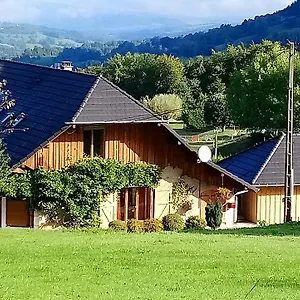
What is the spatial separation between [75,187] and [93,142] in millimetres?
1740

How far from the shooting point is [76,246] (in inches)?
567

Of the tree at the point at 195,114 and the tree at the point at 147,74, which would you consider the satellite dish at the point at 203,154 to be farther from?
the tree at the point at 147,74

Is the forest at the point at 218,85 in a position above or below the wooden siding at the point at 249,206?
above

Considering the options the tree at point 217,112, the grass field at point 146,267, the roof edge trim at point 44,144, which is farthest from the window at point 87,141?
the tree at point 217,112

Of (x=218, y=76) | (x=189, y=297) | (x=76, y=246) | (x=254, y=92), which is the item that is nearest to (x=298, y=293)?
(x=189, y=297)

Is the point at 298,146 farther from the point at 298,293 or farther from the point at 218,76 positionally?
the point at 218,76

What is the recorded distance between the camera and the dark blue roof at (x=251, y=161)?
31422mm

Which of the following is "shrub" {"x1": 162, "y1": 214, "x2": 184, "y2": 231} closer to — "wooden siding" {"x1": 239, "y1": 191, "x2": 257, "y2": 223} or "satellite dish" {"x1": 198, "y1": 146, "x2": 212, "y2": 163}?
"satellite dish" {"x1": 198, "y1": 146, "x2": 212, "y2": 163}

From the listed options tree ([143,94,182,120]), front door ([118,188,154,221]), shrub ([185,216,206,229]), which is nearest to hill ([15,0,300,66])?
tree ([143,94,182,120])

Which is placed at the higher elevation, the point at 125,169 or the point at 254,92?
the point at 254,92

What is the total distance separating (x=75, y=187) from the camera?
2439cm

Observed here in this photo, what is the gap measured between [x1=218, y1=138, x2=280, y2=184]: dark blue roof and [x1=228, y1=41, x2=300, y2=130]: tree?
1877 centimetres

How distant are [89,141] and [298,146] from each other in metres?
11.3

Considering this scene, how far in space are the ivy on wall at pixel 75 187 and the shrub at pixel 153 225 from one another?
1.51 metres
